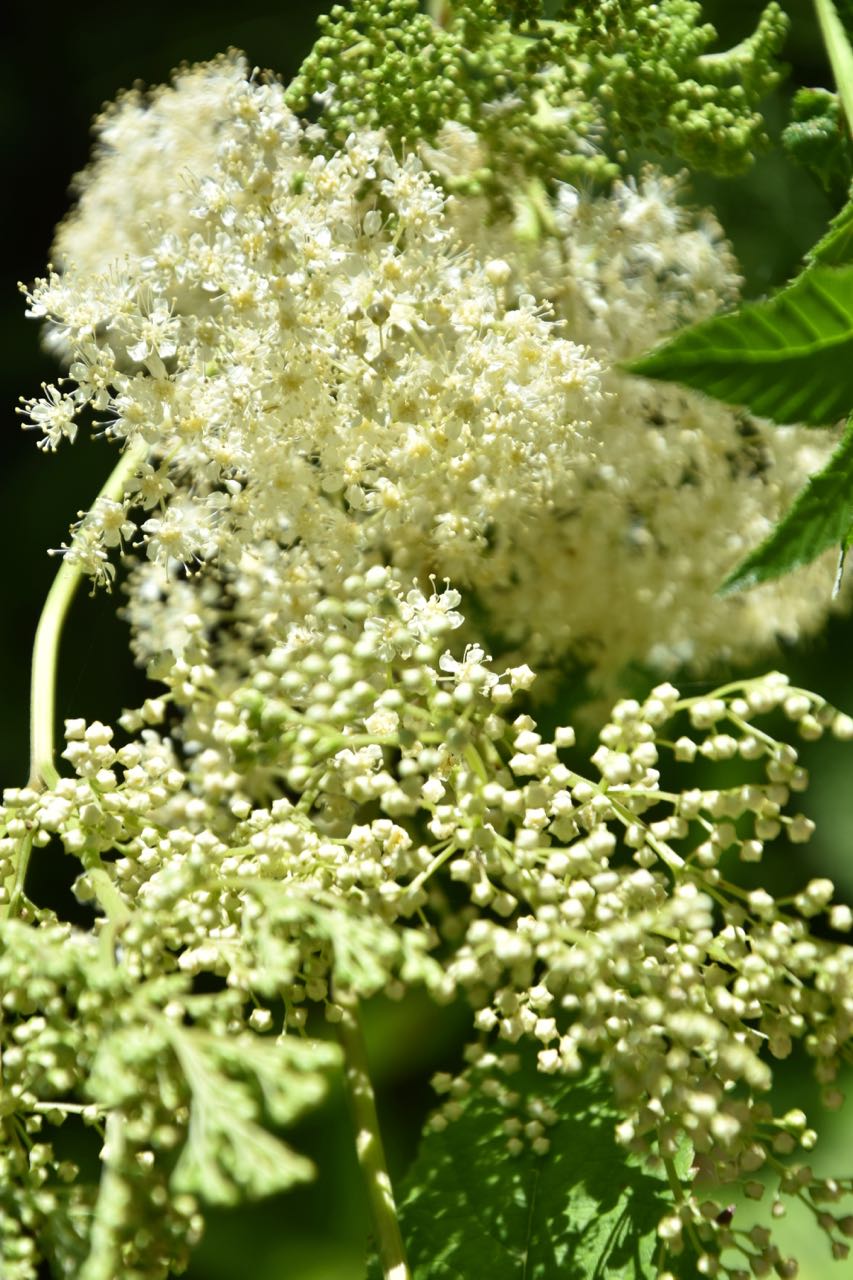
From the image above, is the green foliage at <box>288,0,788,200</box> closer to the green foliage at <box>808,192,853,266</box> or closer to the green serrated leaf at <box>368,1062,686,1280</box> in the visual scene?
the green foliage at <box>808,192,853,266</box>

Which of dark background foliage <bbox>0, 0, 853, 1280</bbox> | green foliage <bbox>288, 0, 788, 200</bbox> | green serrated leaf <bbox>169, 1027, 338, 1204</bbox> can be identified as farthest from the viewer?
dark background foliage <bbox>0, 0, 853, 1280</bbox>

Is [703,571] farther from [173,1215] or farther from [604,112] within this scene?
[173,1215]

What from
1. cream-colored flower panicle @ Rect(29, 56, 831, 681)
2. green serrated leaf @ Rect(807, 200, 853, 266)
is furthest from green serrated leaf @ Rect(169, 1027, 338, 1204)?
green serrated leaf @ Rect(807, 200, 853, 266)

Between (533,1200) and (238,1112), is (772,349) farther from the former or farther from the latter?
(533,1200)

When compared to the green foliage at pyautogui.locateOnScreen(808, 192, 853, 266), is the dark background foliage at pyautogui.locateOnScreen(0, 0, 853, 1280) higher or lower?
lower

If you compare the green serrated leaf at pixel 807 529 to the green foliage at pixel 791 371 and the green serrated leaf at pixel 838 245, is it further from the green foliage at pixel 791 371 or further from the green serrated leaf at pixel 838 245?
the green serrated leaf at pixel 838 245
